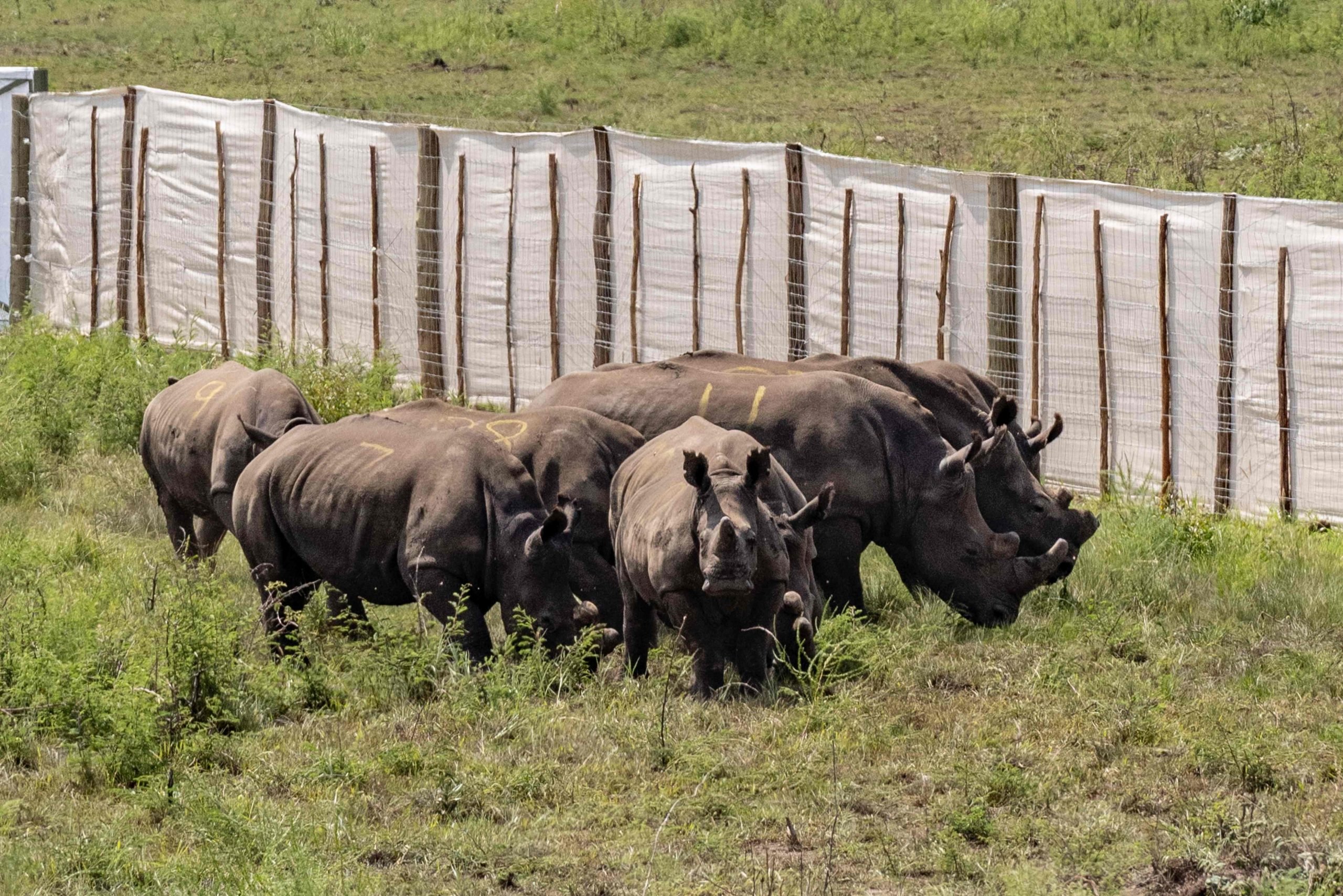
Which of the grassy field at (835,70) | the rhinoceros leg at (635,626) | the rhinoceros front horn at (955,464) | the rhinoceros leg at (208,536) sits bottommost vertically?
the rhinoceros leg at (208,536)

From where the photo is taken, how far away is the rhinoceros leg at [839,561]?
33.0 ft

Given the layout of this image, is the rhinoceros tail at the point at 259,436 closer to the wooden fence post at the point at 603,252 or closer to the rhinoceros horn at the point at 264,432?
the rhinoceros horn at the point at 264,432

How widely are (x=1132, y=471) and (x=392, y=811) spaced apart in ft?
24.7

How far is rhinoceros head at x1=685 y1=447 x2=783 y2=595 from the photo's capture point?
→ 7922 millimetres

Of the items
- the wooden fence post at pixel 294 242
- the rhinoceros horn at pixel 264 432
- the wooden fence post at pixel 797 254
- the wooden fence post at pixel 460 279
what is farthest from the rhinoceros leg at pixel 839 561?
the wooden fence post at pixel 294 242

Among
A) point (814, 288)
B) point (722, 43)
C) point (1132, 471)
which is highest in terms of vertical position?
point (722, 43)

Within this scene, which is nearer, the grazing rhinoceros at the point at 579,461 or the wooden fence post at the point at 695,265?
the grazing rhinoceros at the point at 579,461

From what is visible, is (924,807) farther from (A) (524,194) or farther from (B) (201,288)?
(B) (201,288)

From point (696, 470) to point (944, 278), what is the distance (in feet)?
20.3

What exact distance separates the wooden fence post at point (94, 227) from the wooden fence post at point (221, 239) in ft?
5.23

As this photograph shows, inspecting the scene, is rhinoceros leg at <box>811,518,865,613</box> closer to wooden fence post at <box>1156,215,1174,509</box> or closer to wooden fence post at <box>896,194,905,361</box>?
wooden fence post at <box>1156,215,1174,509</box>

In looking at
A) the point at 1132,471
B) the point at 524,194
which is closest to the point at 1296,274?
the point at 1132,471

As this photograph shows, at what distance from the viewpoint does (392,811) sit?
23.5 ft

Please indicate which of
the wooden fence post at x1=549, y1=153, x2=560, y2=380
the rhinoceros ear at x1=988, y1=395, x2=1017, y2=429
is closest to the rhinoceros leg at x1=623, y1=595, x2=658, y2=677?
the rhinoceros ear at x1=988, y1=395, x2=1017, y2=429
